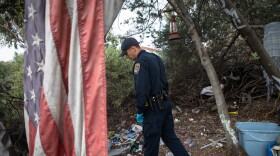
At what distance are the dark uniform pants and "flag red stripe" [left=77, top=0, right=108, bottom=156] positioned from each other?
151 cm

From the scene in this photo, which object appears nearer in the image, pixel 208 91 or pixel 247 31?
pixel 247 31

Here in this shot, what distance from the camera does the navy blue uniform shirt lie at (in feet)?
9.78

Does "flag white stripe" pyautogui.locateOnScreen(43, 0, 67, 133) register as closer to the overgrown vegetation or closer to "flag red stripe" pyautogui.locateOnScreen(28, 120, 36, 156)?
"flag red stripe" pyautogui.locateOnScreen(28, 120, 36, 156)

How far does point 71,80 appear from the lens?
1.70 metres

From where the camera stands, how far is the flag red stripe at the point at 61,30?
173cm

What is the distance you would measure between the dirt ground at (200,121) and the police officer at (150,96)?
1196 millimetres

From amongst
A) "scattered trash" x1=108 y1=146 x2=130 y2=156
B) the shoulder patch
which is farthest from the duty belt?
"scattered trash" x1=108 y1=146 x2=130 y2=156

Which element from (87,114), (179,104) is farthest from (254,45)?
(87,114)

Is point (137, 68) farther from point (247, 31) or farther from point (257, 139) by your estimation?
point (247, 31)

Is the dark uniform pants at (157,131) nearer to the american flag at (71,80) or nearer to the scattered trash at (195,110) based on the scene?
the american flag at (71,80)

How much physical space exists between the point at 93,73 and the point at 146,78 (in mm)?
1390

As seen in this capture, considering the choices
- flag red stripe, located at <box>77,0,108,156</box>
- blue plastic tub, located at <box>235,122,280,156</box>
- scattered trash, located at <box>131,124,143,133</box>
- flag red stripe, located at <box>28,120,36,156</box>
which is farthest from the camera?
scattered trash, located at <box>131,124,143,133</box>

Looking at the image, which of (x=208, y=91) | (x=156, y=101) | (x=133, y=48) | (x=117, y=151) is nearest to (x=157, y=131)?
(x=156, y=101)

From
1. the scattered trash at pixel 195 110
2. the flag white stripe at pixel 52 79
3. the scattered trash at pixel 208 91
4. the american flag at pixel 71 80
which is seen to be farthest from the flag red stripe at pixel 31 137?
the scattered trash at pixel 208 91
